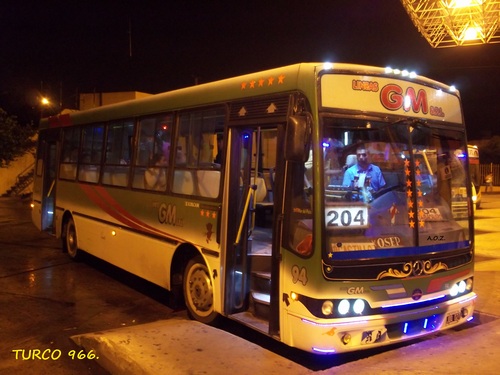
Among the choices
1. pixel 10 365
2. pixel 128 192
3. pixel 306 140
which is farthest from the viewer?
pixel 128 192

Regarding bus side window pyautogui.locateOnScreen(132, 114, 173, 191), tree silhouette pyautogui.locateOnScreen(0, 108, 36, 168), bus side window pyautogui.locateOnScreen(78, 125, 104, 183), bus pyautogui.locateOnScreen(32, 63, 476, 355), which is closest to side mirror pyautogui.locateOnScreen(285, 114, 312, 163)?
bus pyautogui.locateOnScreen(32, 63, 476, 355)

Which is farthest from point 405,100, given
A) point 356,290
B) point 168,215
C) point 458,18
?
point 458,18

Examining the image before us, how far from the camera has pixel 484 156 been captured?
39.2 m

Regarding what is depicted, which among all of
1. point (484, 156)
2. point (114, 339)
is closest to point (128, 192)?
point (114, 339)

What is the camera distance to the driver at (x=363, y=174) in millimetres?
4555

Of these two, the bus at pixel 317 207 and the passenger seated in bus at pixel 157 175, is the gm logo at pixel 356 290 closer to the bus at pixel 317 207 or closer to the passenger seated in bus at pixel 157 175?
the bus at pixel 317 207

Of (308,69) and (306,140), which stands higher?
(308,69)

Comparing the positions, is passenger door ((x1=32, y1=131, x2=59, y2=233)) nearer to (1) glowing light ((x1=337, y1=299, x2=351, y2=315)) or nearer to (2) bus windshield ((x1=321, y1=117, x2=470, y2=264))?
(2) bus windshield ((x1=321, y1=117, x2=470, y2=264))

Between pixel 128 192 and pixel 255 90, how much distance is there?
3.25 meters

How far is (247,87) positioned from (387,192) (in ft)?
6.18

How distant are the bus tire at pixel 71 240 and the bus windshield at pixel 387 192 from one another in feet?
22.3

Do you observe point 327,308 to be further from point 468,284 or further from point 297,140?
point 468,284

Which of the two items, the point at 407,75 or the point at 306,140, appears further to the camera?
the point at 407,75

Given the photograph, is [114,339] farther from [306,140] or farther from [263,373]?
[306,140]
